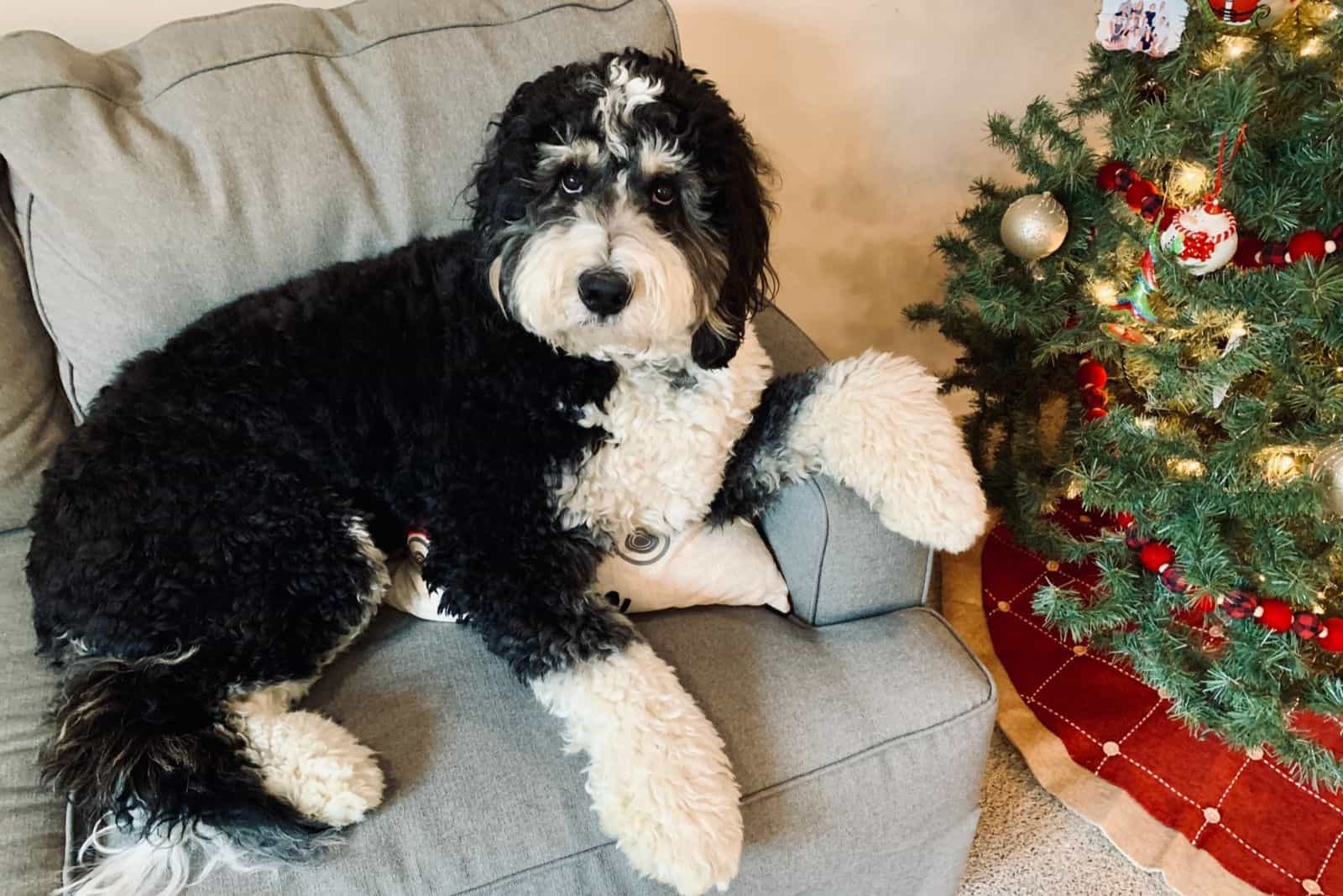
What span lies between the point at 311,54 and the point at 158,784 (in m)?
1.10

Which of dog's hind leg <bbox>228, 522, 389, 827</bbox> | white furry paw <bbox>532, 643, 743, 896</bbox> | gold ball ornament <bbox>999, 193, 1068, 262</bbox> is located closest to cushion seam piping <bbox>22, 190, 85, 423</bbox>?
dog's hind leg <bbox>228, 522, 389, 827</bbox>

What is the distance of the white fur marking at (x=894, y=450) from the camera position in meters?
1.23

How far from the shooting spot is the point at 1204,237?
128 cm

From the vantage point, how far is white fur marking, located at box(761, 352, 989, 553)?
123cm

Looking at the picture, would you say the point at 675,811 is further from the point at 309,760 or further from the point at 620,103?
the point at 620,103

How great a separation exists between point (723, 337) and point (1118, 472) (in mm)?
839

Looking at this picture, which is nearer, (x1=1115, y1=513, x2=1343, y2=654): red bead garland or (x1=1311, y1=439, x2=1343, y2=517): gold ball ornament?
(x1=1311, y1=439, x2=1343, y2=517): gold ball ornament

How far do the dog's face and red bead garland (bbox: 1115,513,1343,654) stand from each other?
93 centimetres

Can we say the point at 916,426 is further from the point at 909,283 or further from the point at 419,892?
the point at 909,283

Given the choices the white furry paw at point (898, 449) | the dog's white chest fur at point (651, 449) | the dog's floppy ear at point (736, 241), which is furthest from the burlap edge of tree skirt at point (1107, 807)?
the dog's floppy ear at point (736, 241)

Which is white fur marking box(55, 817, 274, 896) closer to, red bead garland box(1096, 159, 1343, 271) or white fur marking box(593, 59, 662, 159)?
white fur marking box(593, 59, 662, 159)

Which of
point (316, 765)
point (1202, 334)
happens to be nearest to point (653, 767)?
point (316, 765)

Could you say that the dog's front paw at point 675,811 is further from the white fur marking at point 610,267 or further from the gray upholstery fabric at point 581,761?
the white fur marking at point 610,267

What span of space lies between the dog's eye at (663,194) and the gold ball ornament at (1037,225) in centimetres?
73
